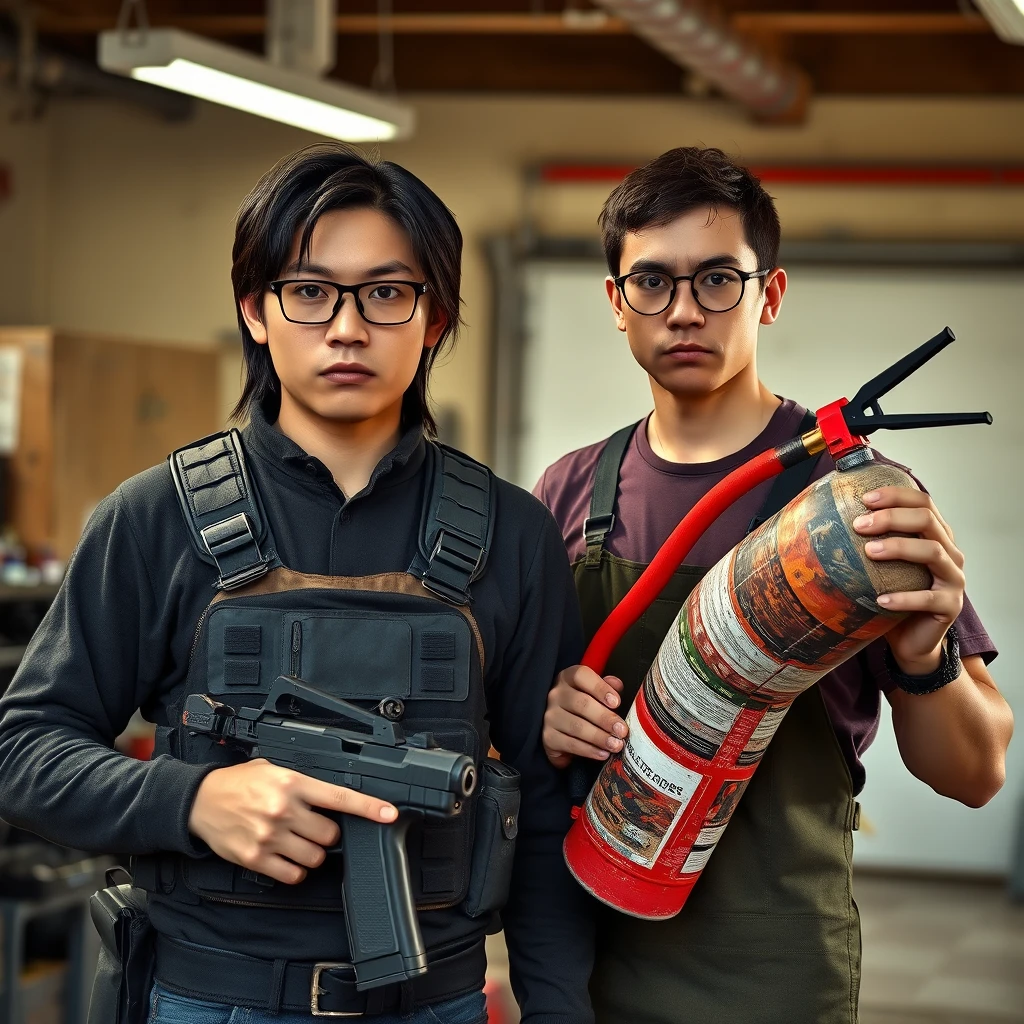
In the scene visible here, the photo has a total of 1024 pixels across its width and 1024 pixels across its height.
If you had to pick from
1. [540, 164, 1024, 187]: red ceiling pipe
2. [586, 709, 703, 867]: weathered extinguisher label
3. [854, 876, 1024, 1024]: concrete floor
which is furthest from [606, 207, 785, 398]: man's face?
[540, 164, 1024, 187]: red ceiling pipe

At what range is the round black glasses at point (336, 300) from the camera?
4.87 ft

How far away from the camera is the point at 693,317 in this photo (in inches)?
66.1

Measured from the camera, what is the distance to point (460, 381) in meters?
6.43

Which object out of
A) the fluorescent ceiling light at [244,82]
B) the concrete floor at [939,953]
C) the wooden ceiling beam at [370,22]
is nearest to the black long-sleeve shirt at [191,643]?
the fluorescent ceiling light at [244,82]

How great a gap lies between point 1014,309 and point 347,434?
16.5ft

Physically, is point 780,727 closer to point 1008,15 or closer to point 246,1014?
point 246,1014

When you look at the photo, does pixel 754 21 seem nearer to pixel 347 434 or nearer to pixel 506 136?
pixel 506 136

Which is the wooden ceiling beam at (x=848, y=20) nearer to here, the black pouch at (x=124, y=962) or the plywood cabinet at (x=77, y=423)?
the plywood cabinet at (x=77, y=423)

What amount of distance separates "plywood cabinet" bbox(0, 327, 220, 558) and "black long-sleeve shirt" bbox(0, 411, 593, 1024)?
3510mm

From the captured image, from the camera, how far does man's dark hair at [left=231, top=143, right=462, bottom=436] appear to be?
4.96ft

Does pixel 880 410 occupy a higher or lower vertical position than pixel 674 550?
higher

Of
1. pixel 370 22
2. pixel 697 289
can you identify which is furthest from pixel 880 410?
pixel 370 22

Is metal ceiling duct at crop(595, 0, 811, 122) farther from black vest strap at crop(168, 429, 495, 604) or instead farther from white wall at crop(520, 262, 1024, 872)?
black vest strap at crop(168, 429, 495, 604)

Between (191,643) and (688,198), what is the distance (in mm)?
832
